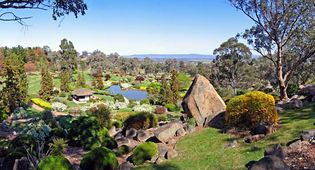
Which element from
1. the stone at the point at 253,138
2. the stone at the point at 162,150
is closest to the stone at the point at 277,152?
the stone at the point at 253,138

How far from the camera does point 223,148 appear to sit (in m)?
12.8

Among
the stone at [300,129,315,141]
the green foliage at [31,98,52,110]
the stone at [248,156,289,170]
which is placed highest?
the stone at [248,156,289,170]

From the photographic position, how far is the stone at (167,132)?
1631 centimetres

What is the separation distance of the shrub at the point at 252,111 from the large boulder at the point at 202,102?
2.89 meters

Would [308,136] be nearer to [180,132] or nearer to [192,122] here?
[180,132]

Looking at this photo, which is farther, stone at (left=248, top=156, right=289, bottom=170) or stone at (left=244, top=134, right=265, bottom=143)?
stone at (left=244, top=134, right=265, bottom=143)

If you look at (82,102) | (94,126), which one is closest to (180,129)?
(94,126)

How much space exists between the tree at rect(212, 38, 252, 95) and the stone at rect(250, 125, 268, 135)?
35.6m

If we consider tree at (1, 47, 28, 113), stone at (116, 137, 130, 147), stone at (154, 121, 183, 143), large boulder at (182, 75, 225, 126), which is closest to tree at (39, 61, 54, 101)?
tree at (1, 47, 28, 113)

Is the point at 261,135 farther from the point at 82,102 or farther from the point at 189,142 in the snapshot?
the point at 82,102

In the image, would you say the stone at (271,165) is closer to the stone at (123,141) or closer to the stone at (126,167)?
the stone at (126,167)

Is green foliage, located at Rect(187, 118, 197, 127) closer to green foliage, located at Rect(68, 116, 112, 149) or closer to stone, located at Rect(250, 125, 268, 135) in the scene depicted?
green foliage, located at Rect(68, 116, 112, 149)

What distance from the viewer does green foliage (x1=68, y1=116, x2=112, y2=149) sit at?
57.3 feet

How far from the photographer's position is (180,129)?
56.6 feet
